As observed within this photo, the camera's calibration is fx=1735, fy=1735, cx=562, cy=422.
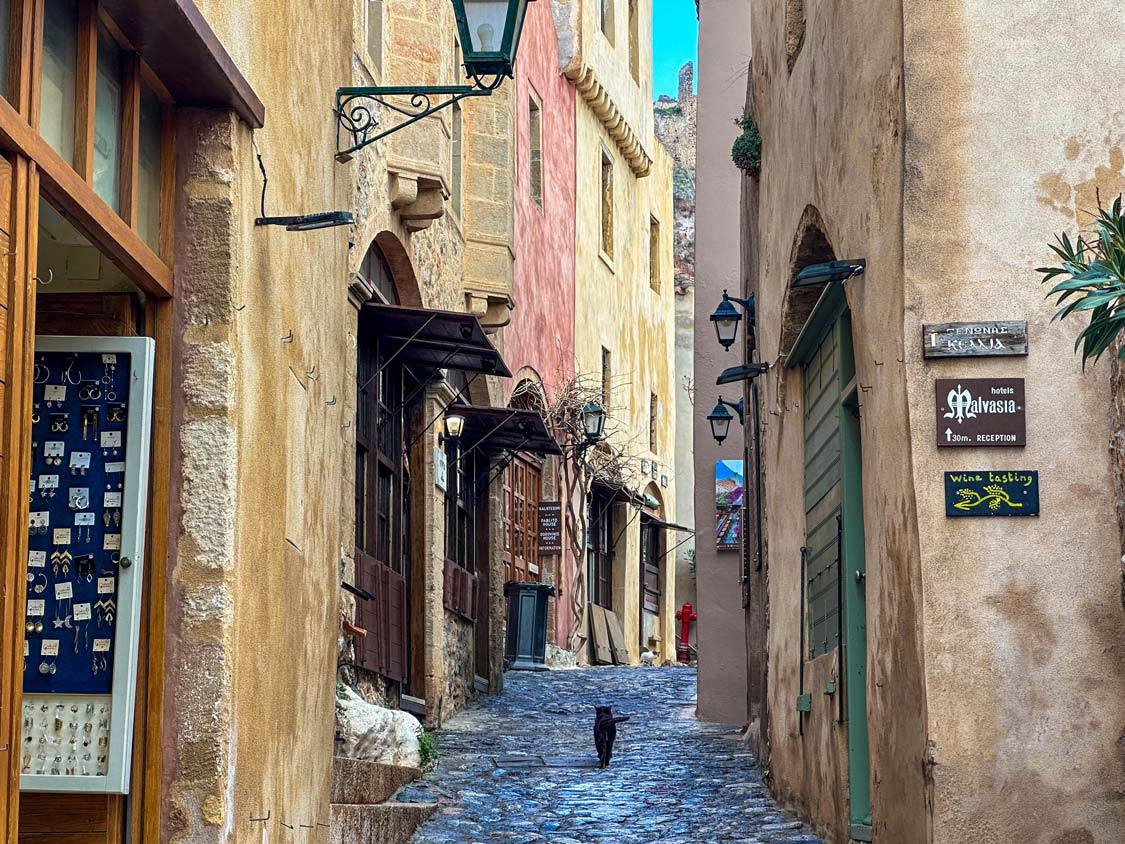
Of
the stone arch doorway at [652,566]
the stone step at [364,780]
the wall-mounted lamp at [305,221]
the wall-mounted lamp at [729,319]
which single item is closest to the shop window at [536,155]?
the stone arch doorway at [652,566]

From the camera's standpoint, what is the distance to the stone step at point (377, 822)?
809cm

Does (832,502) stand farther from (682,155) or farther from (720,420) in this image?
(682,155)

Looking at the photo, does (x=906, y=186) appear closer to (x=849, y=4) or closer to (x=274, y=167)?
(x=849, y=4)

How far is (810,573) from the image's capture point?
34.1 feet

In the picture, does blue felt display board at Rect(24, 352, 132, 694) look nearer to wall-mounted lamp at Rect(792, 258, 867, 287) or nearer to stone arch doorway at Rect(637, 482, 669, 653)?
wall-mounted lamp at Rect(792, 258, 867, 287)

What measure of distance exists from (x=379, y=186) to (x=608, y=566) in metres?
15.8

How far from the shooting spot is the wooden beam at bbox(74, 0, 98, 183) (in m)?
4.71

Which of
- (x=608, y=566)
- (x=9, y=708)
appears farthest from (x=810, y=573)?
(x=608, y=566)

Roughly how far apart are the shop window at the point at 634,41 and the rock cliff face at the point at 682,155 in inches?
298

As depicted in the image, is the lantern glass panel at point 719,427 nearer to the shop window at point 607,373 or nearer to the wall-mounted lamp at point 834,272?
the wall-mounted lamp at point 834,272

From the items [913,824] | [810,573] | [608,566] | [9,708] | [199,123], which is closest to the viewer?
[9,708]

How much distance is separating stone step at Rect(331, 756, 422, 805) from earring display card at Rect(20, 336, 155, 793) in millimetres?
3423

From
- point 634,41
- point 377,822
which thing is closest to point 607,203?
point 634,41

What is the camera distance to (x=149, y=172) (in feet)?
17.7
